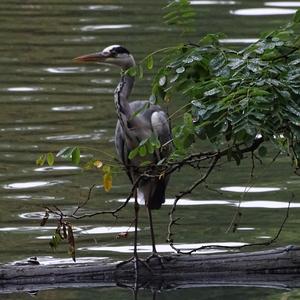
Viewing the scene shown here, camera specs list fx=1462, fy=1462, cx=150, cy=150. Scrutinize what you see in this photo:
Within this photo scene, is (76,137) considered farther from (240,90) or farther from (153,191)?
(240,90)

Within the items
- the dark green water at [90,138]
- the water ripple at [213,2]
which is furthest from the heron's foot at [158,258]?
the water ripple at [213,2]

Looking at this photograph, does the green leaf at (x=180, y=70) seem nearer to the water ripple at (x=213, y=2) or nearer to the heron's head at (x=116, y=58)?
the heron's head at (x=116, y=58)

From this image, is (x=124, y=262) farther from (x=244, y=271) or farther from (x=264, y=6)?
(x=264, y=6)

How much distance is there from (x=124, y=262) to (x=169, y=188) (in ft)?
10.0

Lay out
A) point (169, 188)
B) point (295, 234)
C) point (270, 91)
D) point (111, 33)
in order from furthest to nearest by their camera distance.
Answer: point (111, 33) → point (169, 188) → point (295, 234) → point (270, 91)

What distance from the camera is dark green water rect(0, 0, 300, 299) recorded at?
10.9 meters

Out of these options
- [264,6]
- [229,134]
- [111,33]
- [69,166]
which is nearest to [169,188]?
[69,166]

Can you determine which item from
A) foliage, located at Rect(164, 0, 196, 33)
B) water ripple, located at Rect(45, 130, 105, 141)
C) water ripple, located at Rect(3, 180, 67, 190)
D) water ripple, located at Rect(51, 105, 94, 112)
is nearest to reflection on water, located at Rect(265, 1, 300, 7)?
water ripple, located at Rect(51, 105, 94, 112)

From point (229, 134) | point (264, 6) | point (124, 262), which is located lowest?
point (264, 6)

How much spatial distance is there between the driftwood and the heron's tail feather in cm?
91

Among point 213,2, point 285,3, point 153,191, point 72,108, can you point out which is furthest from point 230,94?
point 213,2

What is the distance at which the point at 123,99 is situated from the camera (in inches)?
398

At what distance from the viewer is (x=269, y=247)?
10.6 m

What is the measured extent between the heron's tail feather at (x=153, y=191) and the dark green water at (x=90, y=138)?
0.34 meters
